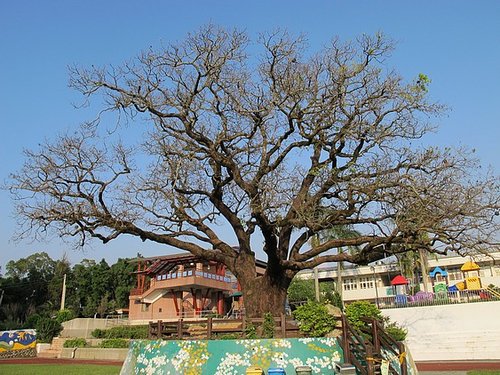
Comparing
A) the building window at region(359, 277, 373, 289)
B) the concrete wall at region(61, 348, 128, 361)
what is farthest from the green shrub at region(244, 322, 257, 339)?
the building window at region(359, 277, 373, 289)

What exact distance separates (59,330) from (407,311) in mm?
29519

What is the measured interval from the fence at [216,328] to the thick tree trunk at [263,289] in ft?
5.11

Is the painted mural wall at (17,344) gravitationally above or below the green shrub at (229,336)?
below

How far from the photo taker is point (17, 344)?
127ft

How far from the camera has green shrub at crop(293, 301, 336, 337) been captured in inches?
506

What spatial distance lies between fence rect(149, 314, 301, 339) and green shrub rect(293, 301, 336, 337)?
285 millimetres

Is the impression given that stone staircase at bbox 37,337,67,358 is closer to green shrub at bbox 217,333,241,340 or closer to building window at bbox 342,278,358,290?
green shrub at bbox 217,333,241,340

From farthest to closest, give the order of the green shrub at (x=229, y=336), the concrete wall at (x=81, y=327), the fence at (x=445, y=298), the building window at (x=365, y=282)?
the building window at (x=365, y=282)
the concrete wall at (x=81, y=327)
the fence at (x=445, y=298)
the green shrub at (x=229, y=336)

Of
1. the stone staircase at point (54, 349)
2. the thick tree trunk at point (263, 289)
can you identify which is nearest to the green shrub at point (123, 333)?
the stone staircase at point (54, 349)

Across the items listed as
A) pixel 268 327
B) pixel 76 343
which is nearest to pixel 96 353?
pixel 76 343

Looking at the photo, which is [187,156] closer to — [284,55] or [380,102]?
[284,55]

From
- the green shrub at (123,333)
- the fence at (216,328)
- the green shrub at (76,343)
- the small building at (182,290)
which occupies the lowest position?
the green shrub at (76,343)

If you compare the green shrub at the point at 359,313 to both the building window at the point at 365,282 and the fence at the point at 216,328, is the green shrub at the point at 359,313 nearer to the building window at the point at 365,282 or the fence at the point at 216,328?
the fence at the point at 216,328

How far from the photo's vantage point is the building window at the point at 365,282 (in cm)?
5828
